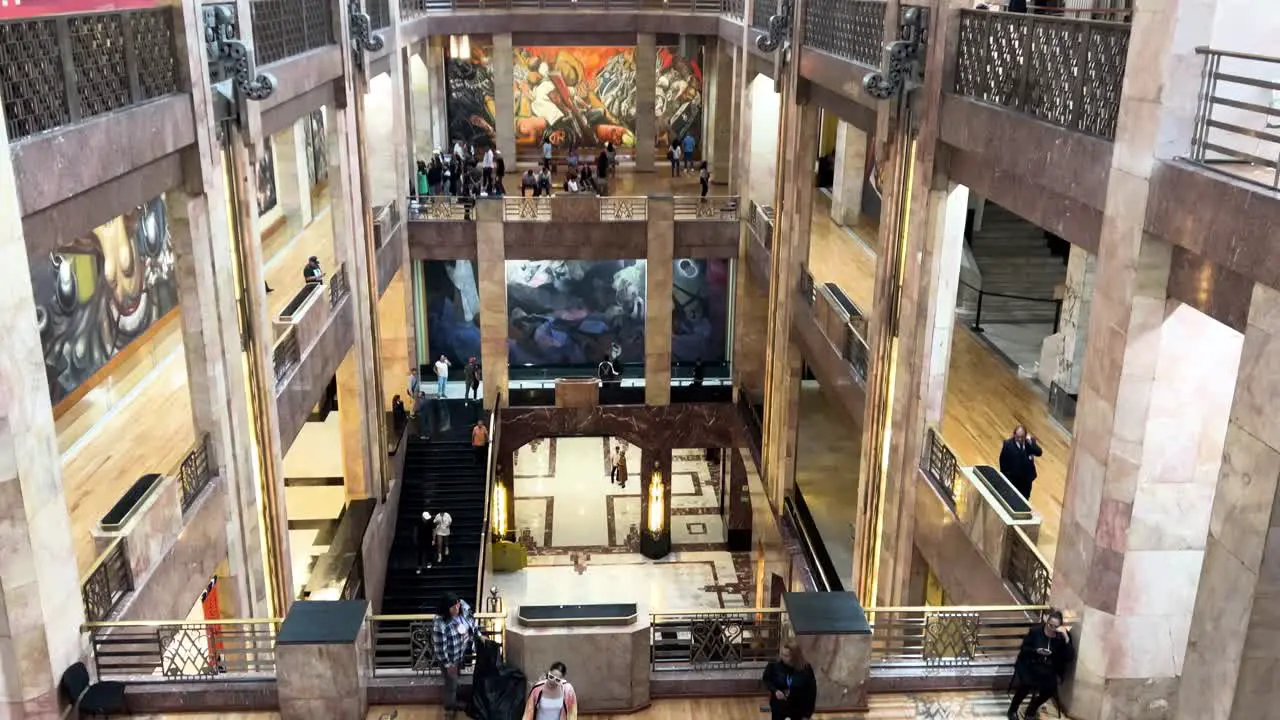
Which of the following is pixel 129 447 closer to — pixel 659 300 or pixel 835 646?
pixel 835 646

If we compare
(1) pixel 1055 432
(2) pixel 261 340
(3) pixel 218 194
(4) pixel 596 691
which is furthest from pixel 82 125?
(1) pixel 1055 432

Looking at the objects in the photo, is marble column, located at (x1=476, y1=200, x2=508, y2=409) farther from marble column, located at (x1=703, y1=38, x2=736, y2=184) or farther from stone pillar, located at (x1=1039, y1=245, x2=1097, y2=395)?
stone pillar, located at (x1=1039, y1=245, x2=1097, y2=395)

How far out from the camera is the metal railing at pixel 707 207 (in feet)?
67.4

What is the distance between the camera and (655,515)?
21156 millimetres

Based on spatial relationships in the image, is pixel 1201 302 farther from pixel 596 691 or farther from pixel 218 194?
pixel 218 194

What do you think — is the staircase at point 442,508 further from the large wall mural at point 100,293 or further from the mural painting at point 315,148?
the mural painting at point 315,148

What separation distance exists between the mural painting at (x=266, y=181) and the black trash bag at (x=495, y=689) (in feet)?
50.4

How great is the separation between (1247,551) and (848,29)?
8.47 m

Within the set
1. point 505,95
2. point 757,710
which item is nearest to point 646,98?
point 505,95

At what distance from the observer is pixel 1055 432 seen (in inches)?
480

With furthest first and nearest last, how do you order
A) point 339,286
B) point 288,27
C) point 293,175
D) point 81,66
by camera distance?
point 293,175, point 339,286, point 288,27, point 81,66

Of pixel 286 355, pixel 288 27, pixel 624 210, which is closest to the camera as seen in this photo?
pixel 288 27

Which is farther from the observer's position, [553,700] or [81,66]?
[81,66]

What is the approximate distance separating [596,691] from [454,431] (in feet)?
41.7
